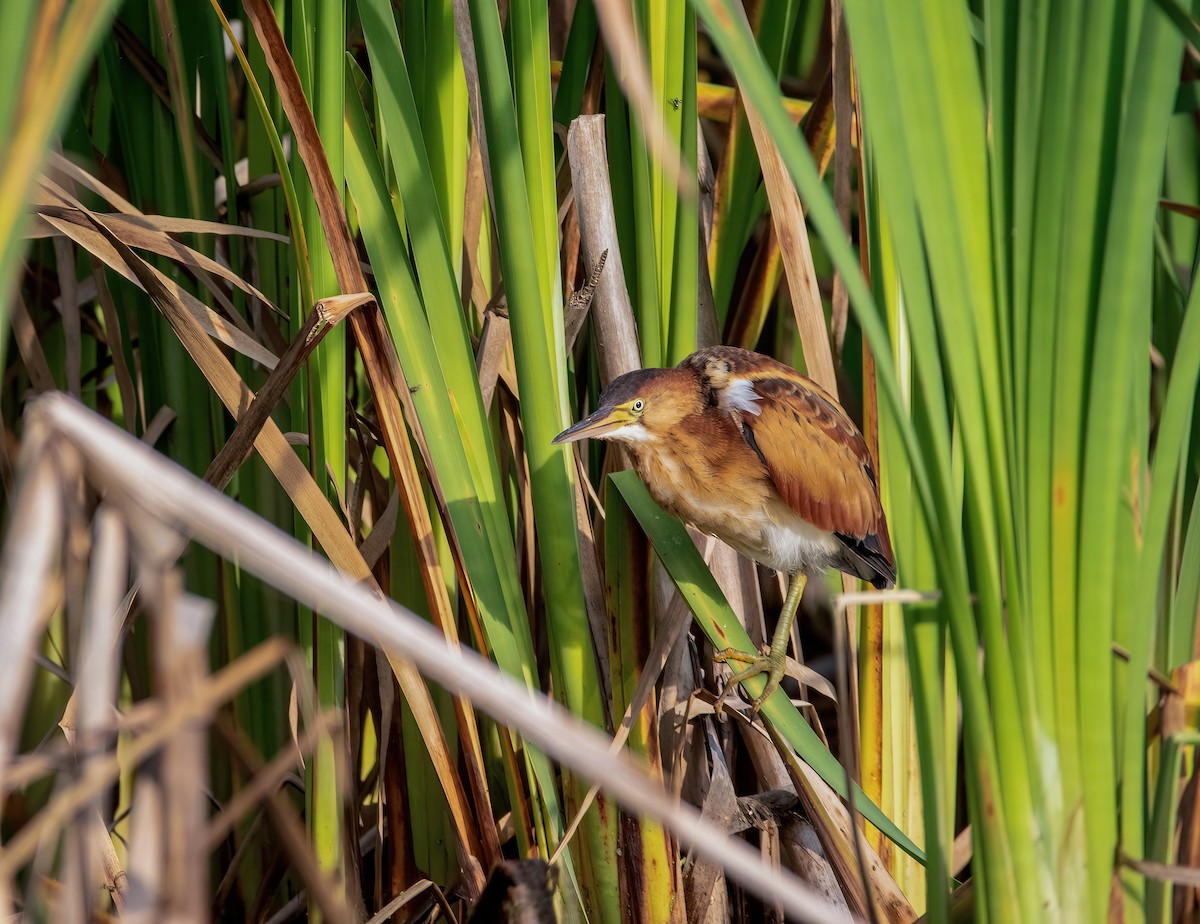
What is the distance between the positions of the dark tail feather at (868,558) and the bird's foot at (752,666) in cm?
23

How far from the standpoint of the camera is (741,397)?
1.80 m

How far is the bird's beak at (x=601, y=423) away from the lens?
1439 mm

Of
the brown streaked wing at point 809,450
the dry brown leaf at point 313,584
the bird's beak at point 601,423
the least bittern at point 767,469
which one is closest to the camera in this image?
the dry brown leaf at point 313,584

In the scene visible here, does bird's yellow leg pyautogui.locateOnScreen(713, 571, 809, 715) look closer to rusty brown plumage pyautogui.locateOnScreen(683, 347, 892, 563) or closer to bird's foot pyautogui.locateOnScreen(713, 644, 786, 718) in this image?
bird's foot pyautogui.locateOnScreen(713, 644, 786, 718)

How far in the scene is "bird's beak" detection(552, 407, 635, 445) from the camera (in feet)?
4.72

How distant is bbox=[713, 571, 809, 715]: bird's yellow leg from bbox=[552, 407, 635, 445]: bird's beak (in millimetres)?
338

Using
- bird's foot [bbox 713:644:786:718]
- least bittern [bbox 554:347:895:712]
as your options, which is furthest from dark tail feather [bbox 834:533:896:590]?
bird's foot [bbox 713:644:786:718]

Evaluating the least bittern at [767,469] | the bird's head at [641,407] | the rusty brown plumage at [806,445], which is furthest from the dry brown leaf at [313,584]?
the rusty brown plumage at [806,445]

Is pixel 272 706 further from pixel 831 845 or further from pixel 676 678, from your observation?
pixel 831 845

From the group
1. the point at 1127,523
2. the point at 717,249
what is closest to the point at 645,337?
the point at 717,249

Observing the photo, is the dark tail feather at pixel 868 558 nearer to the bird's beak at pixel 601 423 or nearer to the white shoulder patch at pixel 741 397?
the white shoulder patch at pixel 741 397

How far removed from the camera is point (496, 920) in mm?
1053

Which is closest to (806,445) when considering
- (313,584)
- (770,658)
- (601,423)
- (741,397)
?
(741,397)

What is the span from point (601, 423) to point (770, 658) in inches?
18.5
